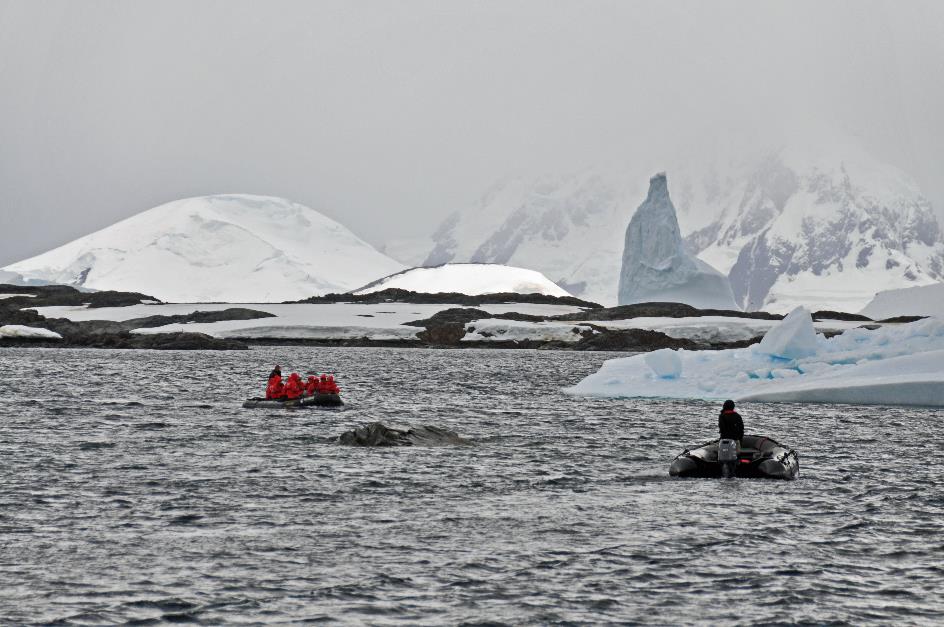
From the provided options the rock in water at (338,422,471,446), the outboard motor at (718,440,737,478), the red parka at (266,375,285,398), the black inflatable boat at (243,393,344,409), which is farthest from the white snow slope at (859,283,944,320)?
the outboard motor at (718,440,737,478)

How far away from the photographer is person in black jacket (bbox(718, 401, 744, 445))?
30656 mm

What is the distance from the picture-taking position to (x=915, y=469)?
33.1 m

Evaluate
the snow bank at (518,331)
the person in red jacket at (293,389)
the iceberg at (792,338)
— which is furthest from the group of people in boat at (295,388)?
the snow bank at (518,331)

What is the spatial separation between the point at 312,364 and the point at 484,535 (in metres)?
79.3

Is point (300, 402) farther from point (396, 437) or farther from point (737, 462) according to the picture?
point (737, 462)

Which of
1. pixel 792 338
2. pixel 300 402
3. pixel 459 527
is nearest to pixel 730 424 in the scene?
pixel 459 527

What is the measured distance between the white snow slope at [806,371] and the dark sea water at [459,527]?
660 cm

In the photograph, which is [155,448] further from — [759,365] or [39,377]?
[39,377]

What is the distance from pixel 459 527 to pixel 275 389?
29822 mm

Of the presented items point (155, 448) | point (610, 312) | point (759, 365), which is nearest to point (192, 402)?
point (155, 448)

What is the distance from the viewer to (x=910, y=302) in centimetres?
12225

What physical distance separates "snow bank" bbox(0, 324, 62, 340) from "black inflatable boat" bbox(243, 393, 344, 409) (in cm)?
9934

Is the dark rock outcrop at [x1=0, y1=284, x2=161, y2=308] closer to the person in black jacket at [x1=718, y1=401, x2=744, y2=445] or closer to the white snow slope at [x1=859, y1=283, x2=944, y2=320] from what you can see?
the white snow slope at [x1=859, y1=283, x2=944, y2=320]

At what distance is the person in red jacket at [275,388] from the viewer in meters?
52.5
